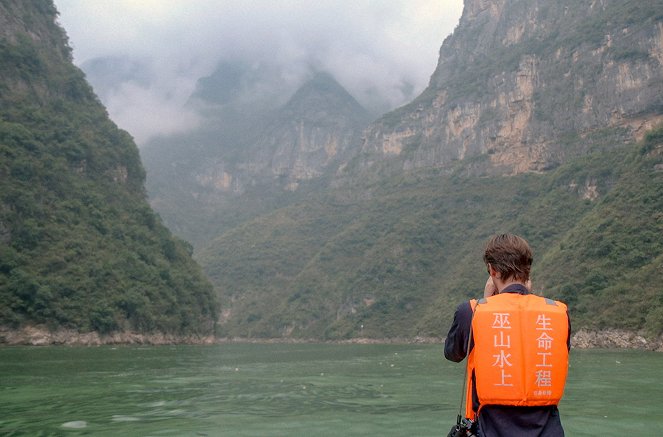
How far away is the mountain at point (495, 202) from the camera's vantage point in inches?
2532

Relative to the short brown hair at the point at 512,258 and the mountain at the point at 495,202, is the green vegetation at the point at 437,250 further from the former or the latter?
the short brown hair at the point at 512,258

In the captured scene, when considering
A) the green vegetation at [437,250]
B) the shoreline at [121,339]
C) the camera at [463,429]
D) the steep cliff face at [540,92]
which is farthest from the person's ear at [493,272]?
the steep cliff face at [540,92]

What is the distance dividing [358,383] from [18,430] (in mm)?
11601

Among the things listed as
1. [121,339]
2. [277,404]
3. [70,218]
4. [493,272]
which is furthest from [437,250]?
[493,272]

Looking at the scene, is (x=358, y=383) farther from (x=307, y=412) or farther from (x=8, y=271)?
(x=8, y=271)

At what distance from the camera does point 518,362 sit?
399 cm

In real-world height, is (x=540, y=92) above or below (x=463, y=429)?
above

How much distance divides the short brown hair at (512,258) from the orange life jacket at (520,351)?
0.21 meters

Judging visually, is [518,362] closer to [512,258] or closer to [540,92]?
[512,258]

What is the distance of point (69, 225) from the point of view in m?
62.9

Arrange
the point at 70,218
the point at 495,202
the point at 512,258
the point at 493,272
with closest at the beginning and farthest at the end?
the point at 512,258
the point at 493,272
the point at 70,218
the point at 495,202

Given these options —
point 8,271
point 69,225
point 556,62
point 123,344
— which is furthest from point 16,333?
point 556,62

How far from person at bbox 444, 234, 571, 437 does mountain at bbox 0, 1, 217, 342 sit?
51.6 meters

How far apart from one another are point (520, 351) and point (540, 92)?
472 feet
